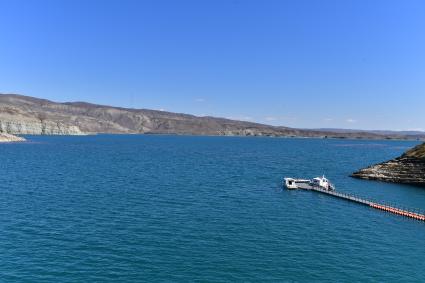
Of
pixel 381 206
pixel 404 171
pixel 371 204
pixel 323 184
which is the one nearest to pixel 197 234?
pixel 381 206

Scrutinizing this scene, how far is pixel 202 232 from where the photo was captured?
2297 inches

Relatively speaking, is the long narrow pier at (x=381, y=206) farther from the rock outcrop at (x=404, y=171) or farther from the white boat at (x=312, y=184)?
the rock outcrop at (x=404, y=171)

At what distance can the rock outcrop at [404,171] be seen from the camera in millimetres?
110375

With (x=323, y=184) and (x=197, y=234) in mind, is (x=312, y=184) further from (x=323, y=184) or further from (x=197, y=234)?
(x=197, y=234)

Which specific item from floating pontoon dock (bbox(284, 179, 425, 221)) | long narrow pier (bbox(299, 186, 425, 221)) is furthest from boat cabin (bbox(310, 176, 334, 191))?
long narrow pier (bbox(299, 186, 425, 221))

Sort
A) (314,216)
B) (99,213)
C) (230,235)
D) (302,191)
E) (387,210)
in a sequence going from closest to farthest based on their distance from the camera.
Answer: (230,235) < (99,213) < (314,216) < (387,210) < (302,191)

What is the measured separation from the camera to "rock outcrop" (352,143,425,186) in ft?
362

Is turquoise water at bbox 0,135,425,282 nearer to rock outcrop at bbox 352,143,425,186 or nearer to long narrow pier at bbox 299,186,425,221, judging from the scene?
long narrow pier at bbox 299,186,425,221

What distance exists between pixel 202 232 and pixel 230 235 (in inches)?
157

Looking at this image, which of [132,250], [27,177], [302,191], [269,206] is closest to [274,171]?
[302,191]

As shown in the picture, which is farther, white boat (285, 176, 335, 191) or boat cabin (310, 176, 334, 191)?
white boat (285, 176, 335, 191)

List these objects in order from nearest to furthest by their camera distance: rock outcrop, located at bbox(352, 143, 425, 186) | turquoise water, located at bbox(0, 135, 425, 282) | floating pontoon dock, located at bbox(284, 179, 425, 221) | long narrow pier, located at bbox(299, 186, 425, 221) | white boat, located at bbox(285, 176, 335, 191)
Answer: turquoise water, located at bbox(0, 135, 425, 282) < long narrow pier, located at bbox(299, 186, 425, 221) < floating pontoon dock, located at bbox(284, 179, 425, 221) < white boat, located at bbox(285, 176, 335, 191) < rock outcrop, located at bbox(352, 143, 425, 186)

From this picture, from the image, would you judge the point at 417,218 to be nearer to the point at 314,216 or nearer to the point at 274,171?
the point at 314,216

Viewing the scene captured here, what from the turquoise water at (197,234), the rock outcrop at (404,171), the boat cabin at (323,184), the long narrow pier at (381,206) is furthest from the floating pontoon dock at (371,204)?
the rock outcrop at (404,171)
